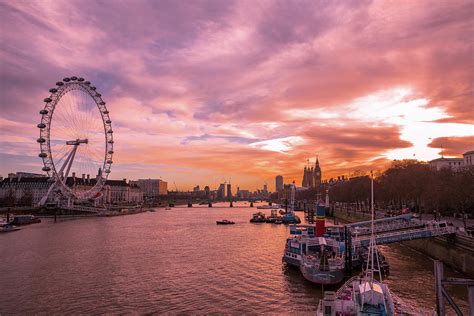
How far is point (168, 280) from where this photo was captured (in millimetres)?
37562

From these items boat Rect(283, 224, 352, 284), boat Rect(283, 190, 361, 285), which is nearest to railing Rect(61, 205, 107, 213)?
boat Rect(283, 190, 361, 285)

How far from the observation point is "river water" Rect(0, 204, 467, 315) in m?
29.6

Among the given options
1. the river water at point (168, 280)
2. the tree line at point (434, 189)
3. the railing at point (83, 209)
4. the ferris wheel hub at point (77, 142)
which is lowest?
the river water at point (168, 280)

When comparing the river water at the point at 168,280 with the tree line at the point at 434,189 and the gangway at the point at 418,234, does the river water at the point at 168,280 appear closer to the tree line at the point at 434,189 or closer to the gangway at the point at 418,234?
the gangway at the point at 418,234

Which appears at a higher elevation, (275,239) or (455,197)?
(455,197)

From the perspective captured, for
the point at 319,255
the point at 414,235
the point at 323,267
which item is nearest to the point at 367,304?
the point at 323,267

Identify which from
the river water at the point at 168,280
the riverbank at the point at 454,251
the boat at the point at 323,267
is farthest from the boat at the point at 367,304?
the riverbank at the point at 454,251

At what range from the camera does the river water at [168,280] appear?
97.0 feet

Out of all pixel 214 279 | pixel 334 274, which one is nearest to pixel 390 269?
pixel 334 274

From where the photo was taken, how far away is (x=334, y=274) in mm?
34469

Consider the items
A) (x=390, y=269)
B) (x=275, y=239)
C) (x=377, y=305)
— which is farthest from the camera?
(x=275, y=239)

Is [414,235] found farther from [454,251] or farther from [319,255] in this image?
[319,255]

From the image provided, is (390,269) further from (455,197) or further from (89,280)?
(89,280)

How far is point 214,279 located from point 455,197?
38.8 metres
